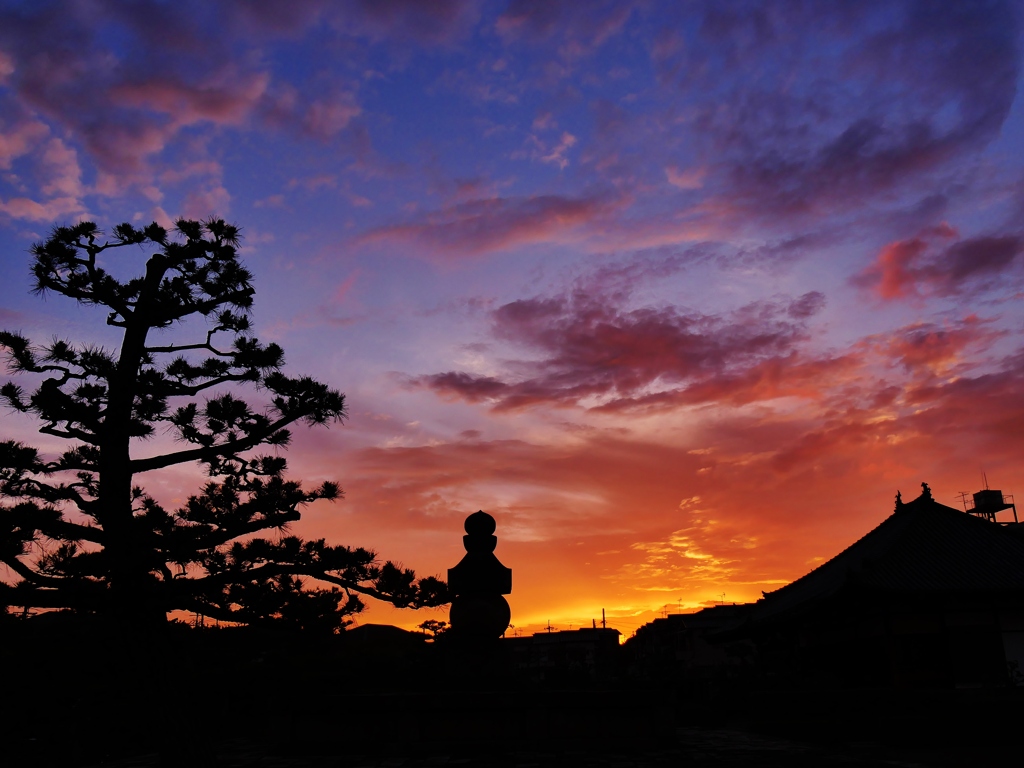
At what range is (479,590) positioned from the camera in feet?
47.4

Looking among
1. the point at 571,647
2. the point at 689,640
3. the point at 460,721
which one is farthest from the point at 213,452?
the point at 571,647

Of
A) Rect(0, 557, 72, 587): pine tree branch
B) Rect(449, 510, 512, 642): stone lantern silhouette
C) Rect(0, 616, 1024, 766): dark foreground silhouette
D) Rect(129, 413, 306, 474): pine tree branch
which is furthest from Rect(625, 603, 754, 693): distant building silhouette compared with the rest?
Rect(0, 557, 72, 587): pine tree branch

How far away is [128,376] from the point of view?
935 cm

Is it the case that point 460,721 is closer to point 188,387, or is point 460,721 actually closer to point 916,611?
point 188,387

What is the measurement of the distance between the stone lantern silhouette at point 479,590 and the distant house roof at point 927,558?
877 centimetres

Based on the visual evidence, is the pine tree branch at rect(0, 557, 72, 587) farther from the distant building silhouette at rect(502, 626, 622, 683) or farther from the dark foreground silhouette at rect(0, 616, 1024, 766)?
the distant building silhouette at rect(502, 626, 622, 683)

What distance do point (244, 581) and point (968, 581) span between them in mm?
17092

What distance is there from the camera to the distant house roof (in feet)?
60.1

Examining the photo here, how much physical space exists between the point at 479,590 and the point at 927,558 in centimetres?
1253

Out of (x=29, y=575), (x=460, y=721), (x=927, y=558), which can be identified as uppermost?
(x=927, y=558)

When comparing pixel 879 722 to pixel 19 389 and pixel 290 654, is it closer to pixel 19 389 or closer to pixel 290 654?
pixel 290 654

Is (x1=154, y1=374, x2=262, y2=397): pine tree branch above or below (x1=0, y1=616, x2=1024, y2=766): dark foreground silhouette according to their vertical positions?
above

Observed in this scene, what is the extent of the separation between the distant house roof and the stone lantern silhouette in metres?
8.77

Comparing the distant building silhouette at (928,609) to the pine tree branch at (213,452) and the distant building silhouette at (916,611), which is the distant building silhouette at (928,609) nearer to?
the distant building silhouette at (916,611)
